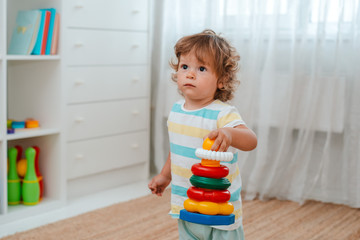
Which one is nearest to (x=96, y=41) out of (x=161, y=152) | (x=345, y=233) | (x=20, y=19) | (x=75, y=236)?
(x=20, y=19)

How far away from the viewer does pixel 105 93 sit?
7.94 ft

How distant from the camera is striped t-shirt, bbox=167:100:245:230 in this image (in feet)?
3.93

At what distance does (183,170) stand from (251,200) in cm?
119

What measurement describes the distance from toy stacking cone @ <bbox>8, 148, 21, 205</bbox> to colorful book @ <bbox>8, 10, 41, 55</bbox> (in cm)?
42

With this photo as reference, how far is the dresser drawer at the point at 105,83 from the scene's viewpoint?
2.27 m

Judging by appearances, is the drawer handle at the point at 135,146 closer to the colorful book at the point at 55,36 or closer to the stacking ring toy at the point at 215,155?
the colorful book at the point at 55,36

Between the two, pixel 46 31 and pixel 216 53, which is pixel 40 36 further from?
pixel 216 53

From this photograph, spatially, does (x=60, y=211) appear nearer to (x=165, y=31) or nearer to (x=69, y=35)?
Answer: (x=69, y=35)

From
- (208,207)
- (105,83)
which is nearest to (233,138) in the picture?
(208,207)

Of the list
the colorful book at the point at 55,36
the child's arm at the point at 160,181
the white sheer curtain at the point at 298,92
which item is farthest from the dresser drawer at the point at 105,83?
Answer: the child's arm at the point at 160,181

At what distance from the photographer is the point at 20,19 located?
2.16m

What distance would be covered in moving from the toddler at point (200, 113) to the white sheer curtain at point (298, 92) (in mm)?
1061

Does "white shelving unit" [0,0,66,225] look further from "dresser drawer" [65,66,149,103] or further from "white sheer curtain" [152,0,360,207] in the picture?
"white sheer curtain" [152,0,360,207]

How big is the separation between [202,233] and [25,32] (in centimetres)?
130
